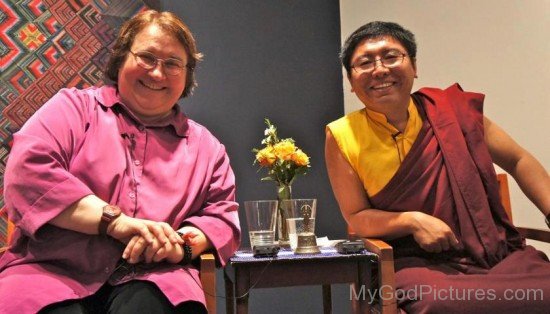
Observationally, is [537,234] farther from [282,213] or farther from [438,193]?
[282,213]

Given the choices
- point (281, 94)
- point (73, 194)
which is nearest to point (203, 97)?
point (281, 94)

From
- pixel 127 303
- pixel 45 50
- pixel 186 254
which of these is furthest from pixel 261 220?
pixel 45 50

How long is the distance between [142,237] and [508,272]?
1099 millimetres

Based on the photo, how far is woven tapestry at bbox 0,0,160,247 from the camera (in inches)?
93.7

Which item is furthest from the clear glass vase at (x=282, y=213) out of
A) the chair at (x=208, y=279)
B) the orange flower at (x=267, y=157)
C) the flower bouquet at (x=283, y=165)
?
the chair at (x=208, y=279)

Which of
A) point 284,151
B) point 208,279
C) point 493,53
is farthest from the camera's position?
point 493,53

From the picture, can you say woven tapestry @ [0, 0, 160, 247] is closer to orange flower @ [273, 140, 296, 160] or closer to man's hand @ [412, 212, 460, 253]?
orange flower @ [273, 140, 296, 160]

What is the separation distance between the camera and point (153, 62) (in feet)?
5.78

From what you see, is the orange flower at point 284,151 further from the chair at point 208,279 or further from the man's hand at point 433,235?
the chair at point 208,279

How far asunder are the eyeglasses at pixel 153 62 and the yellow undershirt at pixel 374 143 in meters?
0.61

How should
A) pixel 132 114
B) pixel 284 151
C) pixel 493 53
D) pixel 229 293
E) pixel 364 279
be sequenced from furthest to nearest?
pixel 493 53
pixel 284 151
pixel 229 293
pixel 364 279
pixel 132 114

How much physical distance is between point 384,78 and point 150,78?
80 centimetres

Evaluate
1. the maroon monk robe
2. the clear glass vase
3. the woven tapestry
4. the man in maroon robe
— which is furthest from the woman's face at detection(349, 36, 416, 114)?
the woven tapestry

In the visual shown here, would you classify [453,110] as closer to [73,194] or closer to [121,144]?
[121,144]
